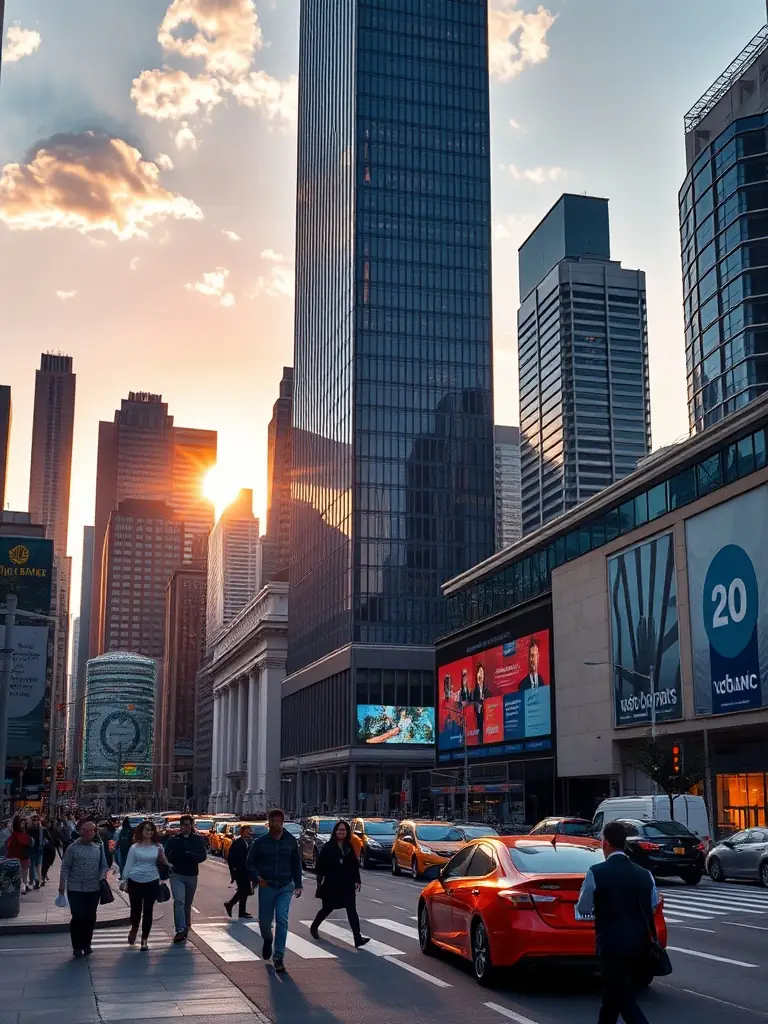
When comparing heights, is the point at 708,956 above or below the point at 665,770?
below

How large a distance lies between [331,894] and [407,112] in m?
127

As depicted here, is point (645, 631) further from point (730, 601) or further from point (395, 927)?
point (395, 927)

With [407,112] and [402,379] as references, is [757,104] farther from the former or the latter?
[402,379]

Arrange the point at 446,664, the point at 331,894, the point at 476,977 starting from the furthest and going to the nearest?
the point at 446,664 < the point at 331,894 < the point at 476,977

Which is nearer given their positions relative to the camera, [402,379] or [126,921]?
[126,921]

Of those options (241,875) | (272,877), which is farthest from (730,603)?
(272,877)

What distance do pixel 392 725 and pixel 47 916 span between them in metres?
97.1

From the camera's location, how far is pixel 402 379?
12706 centimetres

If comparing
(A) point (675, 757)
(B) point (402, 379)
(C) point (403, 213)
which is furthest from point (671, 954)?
(C) point (403, 213)

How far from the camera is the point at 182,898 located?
712 inches

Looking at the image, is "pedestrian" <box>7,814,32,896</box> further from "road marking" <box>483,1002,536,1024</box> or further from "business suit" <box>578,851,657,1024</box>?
"business suit" <box>578,851,657,1024</box>

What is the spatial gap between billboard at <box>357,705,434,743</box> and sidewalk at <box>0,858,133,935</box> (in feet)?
292

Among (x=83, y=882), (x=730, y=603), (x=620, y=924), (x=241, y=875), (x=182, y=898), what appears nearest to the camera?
(x=620, y=924)

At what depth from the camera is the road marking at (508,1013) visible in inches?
428
